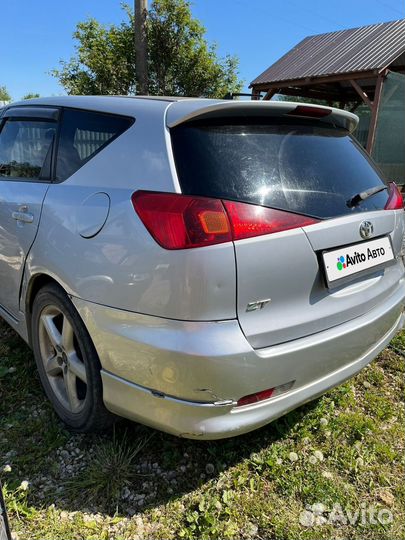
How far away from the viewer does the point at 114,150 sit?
6.37 feet

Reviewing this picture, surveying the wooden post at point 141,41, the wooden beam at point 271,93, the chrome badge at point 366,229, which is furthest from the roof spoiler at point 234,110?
the wooden beam at point 271,93

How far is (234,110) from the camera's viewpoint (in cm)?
182

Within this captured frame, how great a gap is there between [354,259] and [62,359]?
4.96 ft

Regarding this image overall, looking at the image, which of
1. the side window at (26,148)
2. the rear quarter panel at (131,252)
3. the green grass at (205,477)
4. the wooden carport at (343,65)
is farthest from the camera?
the wooden carport at (343,65)

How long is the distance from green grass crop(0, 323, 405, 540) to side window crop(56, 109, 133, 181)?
1.35 metres

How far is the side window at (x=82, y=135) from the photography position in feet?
6.62

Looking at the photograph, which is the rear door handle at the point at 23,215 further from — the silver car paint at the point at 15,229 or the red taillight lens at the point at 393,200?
the red taillight lens at the point at 393,200

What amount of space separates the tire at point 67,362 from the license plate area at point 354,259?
1080 mm

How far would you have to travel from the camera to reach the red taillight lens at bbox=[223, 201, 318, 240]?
1.62m

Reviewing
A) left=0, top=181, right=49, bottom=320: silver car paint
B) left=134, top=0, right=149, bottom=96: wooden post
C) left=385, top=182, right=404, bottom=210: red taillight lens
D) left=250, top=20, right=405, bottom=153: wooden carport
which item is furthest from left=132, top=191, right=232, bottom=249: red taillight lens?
left=134, top=0, right=149, bottom=96: wooden post

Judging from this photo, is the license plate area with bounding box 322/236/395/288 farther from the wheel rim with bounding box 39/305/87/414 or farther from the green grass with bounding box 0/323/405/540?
the wheel rim with bounding box 39/305/87/414

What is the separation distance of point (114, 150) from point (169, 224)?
Answer: 54 cm

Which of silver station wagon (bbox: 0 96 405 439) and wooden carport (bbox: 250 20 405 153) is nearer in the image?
silver station wagon (bbox: 0 96 405 439)

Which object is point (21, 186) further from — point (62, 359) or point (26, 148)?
point (62, 359)
